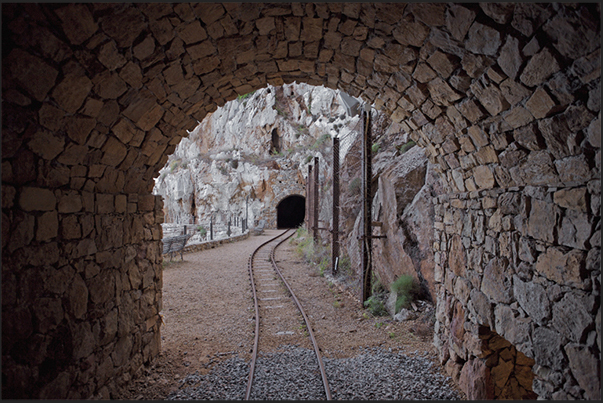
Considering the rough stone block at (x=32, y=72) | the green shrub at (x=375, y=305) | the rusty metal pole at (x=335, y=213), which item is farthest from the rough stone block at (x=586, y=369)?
the rusty metal pole at (x=335, y=213)

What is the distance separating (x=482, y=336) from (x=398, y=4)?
402 centimetres

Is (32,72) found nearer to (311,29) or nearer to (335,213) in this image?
(311,29)

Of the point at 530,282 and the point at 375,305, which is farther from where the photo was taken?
the point at 375,305

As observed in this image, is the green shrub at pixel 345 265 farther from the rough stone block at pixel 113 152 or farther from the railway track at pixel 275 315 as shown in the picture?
the rough stone block at pixel 113 152

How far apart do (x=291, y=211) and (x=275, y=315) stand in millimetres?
27475

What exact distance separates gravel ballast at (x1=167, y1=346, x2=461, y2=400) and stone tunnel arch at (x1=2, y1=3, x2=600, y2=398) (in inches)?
21.5

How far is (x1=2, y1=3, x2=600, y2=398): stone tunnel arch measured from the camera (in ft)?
7.69

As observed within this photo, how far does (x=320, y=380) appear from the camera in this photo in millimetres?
4250

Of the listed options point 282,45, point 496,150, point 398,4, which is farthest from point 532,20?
point 282,45

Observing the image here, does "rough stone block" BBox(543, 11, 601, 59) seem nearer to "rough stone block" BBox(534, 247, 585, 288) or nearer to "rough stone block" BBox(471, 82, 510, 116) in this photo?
"rough stone block" BBox(471, 82, 510, 116)

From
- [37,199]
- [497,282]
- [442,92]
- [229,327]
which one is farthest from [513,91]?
[229,327]

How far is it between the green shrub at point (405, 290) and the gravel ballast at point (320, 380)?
159cm

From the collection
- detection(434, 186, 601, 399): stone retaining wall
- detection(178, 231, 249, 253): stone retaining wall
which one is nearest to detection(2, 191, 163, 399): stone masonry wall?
detection(434, 186, 601, 399): stone retaining wall

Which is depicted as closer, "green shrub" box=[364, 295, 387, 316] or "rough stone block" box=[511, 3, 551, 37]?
"rough stone block" box=[511, 3, 551, 37]
